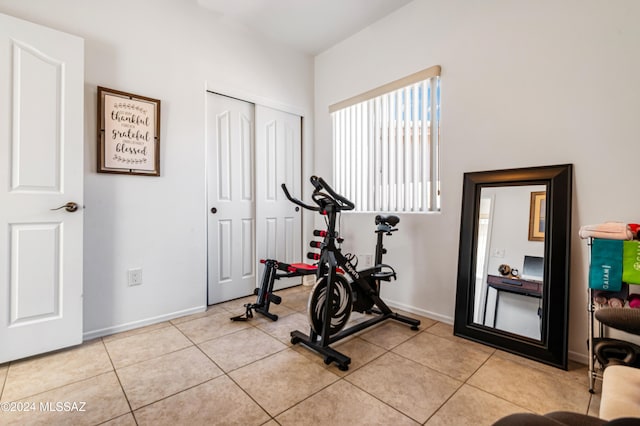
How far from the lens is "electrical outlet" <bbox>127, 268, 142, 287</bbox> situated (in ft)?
7.64

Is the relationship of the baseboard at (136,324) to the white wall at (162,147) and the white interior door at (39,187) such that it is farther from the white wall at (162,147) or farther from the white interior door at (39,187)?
the white interior door at (39,187)

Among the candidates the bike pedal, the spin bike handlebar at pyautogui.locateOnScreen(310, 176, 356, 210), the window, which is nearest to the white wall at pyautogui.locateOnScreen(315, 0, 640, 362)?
the window

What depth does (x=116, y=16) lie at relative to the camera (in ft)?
7.32

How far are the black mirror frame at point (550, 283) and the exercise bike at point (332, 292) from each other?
511 millimetres

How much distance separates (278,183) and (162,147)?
1.30 metres

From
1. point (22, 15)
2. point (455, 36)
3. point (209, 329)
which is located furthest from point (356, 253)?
point (22, 15)

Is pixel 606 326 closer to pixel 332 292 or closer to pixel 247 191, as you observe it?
pixel 332 292

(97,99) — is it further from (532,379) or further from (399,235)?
(532,379)

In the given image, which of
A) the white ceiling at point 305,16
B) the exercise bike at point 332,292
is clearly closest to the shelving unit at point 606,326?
the exercise bike at point 332,292

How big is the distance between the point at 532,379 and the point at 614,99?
1741mm

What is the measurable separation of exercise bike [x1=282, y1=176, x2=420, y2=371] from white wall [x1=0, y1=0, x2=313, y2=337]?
1163 millimetres

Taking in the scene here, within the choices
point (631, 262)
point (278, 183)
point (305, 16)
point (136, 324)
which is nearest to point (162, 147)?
point (278, 183)

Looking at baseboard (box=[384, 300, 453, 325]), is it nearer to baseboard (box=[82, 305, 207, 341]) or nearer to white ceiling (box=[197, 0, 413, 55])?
baseboard (box=[82, 305, 207, 341])

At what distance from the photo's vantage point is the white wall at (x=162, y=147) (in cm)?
215
